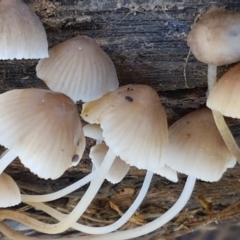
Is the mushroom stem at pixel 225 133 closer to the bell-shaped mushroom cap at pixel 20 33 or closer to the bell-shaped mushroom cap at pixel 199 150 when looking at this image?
the bell-shaped mushroom cap at pixel 199 150

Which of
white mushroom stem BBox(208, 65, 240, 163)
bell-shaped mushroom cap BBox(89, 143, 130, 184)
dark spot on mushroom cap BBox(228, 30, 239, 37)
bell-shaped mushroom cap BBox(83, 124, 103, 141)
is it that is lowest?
bell-shaped mushroom cap BBox(89, 143, 130, 184)

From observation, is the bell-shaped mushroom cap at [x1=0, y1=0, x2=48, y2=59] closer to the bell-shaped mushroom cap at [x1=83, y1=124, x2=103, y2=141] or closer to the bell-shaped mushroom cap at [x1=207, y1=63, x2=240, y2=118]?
the bell-shaped mushroom cap at [x1=83, y1=124, x2=103, y2=141]

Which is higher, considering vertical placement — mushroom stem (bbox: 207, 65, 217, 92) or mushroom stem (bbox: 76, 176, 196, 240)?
mushroom stem (bbox: 207, 65, 217, 92)

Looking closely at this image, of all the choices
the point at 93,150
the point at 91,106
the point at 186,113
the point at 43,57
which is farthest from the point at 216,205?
the point at 43,57

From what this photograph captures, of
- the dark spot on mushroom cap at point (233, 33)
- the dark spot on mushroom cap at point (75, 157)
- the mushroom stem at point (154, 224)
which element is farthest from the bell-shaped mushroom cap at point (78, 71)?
the mushroom stem at point (154, 224)

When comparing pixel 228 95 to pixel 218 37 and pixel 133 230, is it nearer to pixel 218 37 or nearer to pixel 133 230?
pixel 218 37

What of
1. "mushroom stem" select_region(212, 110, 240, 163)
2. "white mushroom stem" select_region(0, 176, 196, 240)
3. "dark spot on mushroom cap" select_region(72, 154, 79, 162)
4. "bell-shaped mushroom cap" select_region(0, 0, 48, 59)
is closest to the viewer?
"bell-shaped mushroom cap" select_region(0, 0, 48, 59)

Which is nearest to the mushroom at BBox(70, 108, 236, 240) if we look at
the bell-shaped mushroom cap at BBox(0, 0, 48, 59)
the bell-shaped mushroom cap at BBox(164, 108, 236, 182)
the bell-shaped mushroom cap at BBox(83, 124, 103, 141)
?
the bell-shaped mushroom cap at BBox(164, 108, 236, 182)

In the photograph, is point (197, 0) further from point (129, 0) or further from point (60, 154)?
point (60, 154)
